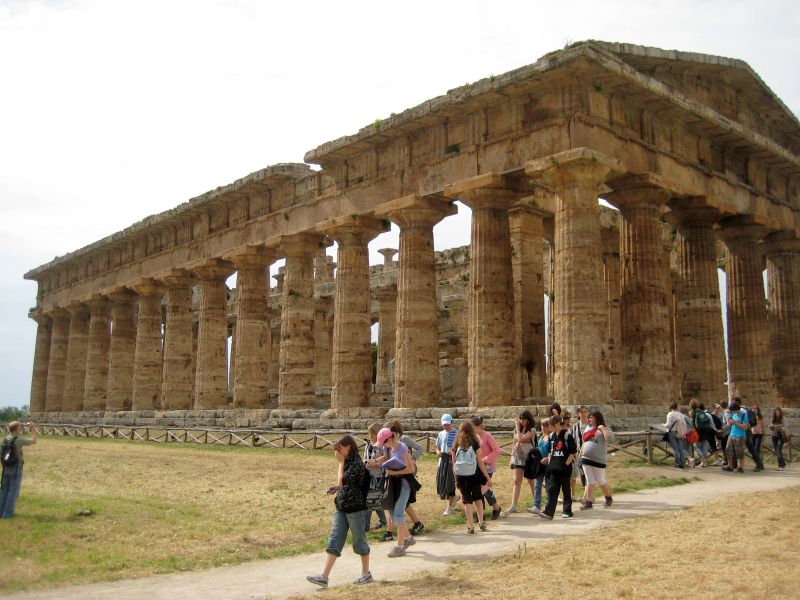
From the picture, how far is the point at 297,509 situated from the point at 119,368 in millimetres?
31857

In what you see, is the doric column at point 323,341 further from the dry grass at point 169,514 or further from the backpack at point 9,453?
the backpack at point 9,453

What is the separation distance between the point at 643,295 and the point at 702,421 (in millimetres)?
5924

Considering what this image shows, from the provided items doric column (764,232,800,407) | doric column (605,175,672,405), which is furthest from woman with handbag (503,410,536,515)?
doric column (764,232,800,407)

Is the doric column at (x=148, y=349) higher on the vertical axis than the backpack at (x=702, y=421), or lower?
higher

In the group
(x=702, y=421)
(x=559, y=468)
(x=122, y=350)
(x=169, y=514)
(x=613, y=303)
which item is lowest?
(x=169, y=514)

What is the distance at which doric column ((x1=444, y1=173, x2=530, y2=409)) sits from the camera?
22891 millimetres

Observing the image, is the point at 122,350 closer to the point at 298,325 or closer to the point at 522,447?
the point at 298,325

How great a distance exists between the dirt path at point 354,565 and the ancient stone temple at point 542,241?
8139 millimetres

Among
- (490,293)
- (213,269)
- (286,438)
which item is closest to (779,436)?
(490,293)

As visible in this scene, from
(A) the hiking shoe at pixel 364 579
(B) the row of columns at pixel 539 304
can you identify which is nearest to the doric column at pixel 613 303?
(B) the row of columns at pixel 539 304

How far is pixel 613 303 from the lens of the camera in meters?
29.3

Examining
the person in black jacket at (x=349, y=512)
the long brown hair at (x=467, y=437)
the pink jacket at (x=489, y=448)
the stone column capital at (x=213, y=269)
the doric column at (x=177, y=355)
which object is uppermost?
the stone column capital at (x=213, y=269)

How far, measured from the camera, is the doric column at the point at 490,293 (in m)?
22.9

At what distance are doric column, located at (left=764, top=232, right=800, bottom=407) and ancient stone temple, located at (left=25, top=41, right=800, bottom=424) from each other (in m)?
0.05
